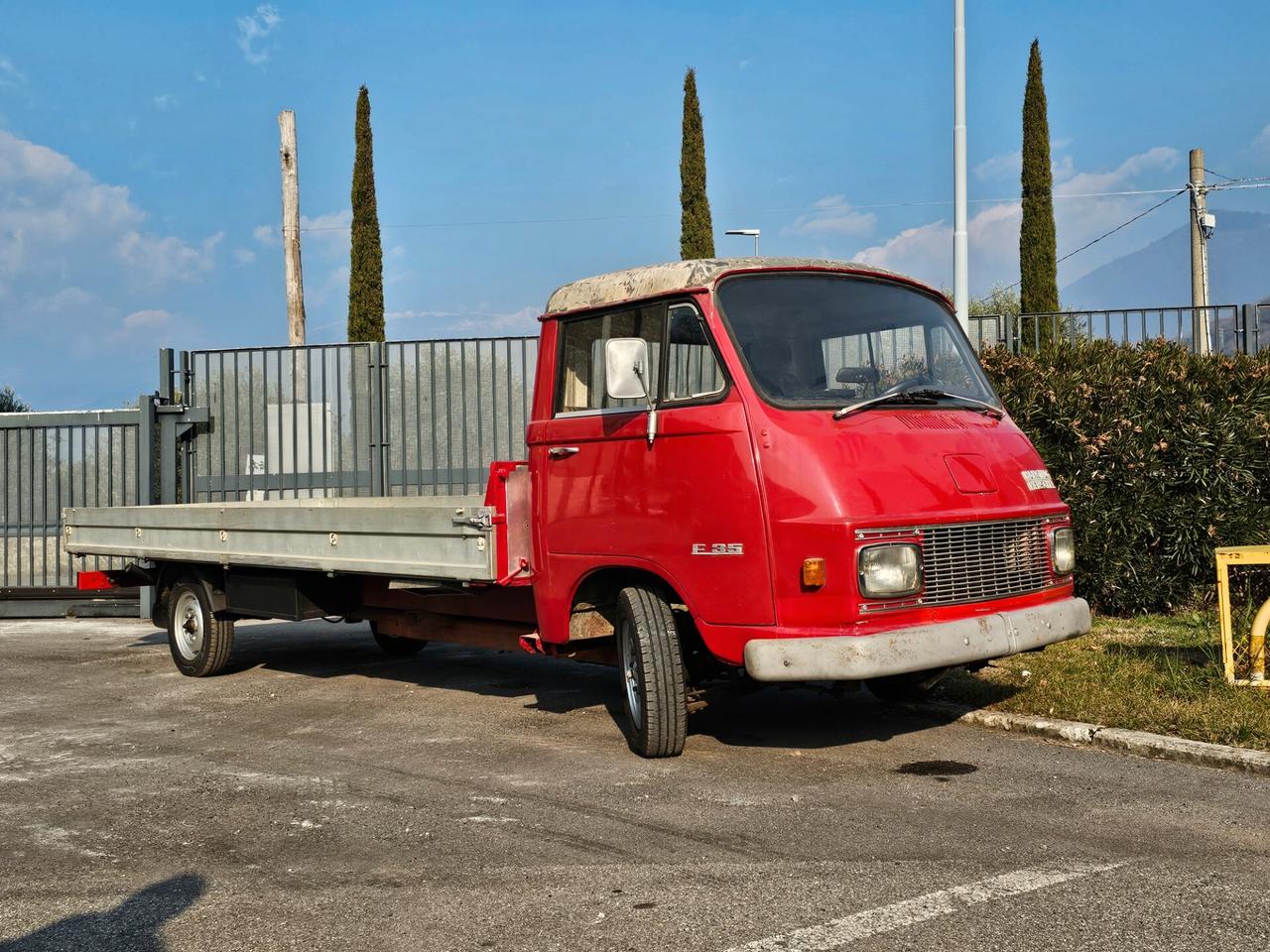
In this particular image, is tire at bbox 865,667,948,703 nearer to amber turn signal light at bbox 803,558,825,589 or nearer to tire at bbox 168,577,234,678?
amber turn signal light at bbox 803,558,825,589

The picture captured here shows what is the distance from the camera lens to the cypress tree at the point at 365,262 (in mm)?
29562

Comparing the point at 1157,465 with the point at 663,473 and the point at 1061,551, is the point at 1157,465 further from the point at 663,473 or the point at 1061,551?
the point at 663,473

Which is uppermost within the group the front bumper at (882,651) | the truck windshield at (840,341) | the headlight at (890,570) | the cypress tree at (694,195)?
the cypress tree at (694,195)

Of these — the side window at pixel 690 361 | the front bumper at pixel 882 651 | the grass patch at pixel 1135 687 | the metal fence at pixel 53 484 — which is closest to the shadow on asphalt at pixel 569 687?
the grass patch at pixel 1135 687

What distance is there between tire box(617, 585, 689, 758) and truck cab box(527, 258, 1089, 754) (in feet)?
0.04

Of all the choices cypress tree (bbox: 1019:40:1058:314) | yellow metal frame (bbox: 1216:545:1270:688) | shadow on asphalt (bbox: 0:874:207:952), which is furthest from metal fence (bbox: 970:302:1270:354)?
cypress tree (bbox: 1019:40:1058:314)

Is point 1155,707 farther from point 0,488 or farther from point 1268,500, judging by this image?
point 0,488

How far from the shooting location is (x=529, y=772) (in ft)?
20.5

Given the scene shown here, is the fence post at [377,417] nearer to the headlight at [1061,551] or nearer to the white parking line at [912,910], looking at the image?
the headlight at [1061,551]

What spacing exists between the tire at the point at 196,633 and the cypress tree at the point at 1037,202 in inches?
1091

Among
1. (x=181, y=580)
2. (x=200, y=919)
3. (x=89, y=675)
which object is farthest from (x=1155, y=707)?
(x=89, y=675)

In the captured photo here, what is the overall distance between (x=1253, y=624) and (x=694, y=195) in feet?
89.3

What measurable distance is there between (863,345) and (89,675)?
6882 millimetres

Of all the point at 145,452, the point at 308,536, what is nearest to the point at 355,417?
the point at 145,452
